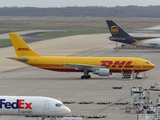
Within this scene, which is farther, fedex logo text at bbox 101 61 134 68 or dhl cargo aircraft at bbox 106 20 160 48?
dhl cargo aircraft at bbox 106 20 160 48

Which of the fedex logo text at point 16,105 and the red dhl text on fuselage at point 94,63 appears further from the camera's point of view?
the red dhl text on fuselage at point 94,63

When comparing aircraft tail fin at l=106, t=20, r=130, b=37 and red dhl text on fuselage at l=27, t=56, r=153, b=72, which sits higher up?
aircraft tail fin at l=106, t=20, r=130, b=37

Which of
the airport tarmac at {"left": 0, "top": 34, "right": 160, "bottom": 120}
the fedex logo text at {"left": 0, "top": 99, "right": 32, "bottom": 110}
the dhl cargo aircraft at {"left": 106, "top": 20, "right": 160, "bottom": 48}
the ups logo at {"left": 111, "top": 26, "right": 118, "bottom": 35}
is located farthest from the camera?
the dhl cargo aircraft at {"left": 106, "top": 20, "right": 160, "bottom": 48}

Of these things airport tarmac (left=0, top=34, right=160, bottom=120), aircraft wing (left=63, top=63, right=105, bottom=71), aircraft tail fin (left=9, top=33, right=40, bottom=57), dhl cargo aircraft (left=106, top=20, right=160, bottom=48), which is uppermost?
dhl cargo aircraft (left=106, top=20, right=160, bottom=48)

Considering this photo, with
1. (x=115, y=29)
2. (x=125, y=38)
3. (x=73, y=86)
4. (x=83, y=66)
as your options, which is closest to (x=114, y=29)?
(x=115, y=29)

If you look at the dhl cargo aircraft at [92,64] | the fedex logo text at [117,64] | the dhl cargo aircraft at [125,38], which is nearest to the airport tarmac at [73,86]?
the dhl cargo aircraft at [92,64]

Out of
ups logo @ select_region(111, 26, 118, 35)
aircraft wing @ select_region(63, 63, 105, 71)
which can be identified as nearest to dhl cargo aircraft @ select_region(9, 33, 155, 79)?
aircraft wing @ select_region(63, 63, 105, 71)

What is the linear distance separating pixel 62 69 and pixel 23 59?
5.85 meters

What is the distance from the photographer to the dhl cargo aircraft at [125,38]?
11988cm

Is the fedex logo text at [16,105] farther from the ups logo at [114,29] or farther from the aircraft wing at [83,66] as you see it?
the ups logo at [114,29]

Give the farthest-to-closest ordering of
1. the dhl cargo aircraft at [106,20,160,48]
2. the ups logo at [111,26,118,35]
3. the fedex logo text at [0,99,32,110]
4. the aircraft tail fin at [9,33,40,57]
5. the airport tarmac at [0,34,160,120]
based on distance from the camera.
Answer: the dhl cargo aircraft at [106,20,160,48], the ups logo at [111,26,118,35], the aircraft tail fin at [9,33,40,57], the airport tarmac at [0,34,160,120], the fedex logo text at [0,99,32,110]

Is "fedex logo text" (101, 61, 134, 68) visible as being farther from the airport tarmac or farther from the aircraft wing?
the airport tarmac

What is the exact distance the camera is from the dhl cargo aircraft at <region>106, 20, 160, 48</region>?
393ft

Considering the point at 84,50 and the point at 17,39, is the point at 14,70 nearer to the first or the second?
the point at 17,39
